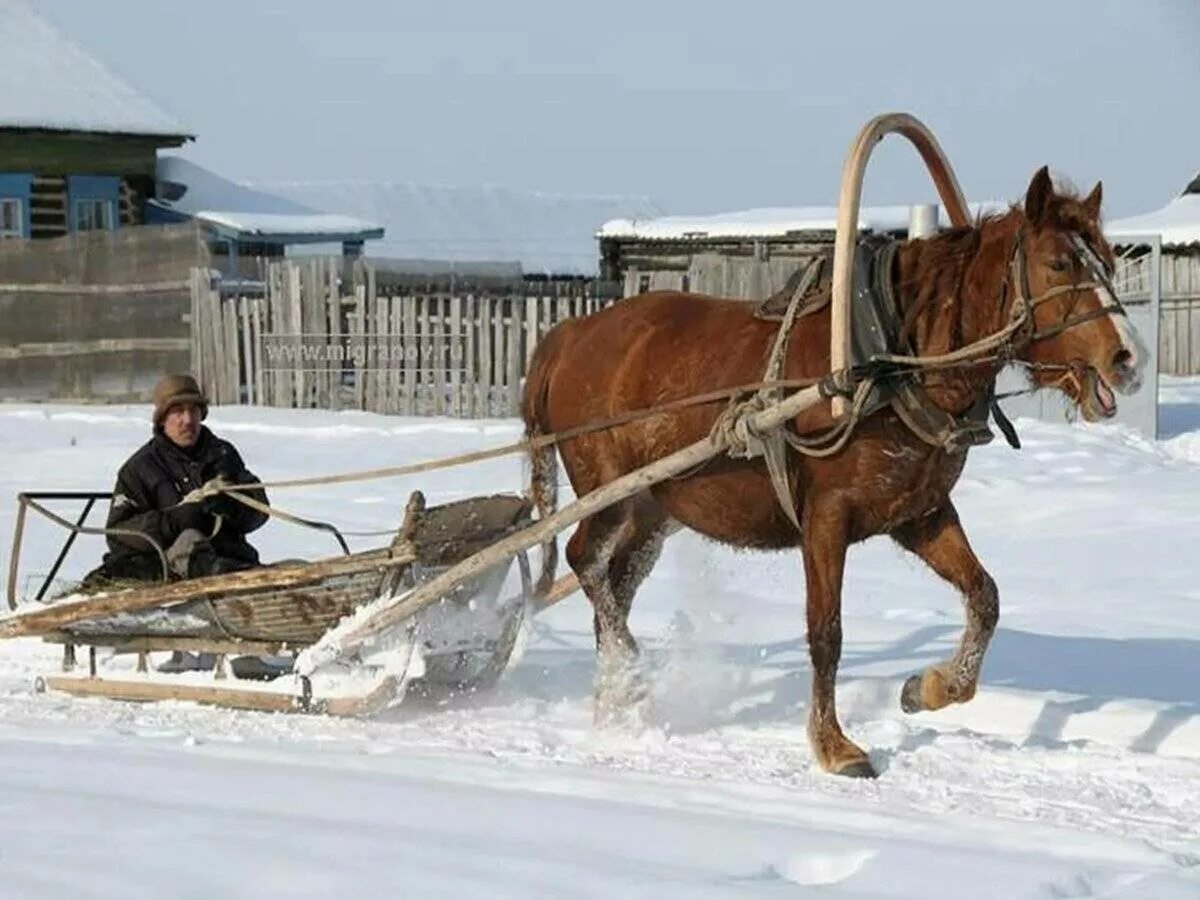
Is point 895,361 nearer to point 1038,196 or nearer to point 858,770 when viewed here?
point 1038,196

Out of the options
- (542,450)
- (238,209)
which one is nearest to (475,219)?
(238,209)

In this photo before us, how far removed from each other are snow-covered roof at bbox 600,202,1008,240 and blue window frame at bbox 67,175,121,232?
28.7 ft

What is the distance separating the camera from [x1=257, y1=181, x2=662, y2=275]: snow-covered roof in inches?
2336

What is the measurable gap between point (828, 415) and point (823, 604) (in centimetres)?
66

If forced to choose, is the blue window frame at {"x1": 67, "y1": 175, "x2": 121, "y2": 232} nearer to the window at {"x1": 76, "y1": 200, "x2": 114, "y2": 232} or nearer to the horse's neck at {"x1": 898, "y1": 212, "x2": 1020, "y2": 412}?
the window at {"x1": 76, "y1": 200, "x2": 114, "y2": 232}

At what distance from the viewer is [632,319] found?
8234 mm

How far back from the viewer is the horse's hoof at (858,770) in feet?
21.9

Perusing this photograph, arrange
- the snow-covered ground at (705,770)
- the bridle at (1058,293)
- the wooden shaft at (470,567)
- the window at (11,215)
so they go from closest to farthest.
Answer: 1. the snow-covered ground at (705,770)
2. the bridle at (1058,293)
3. the wooden shaft at (470,567)
4. the window at (11,215)

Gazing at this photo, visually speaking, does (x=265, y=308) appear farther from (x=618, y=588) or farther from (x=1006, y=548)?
(x=618, y=588)

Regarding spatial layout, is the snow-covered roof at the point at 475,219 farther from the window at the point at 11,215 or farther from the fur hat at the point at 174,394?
the fur hat at the point at 174,394

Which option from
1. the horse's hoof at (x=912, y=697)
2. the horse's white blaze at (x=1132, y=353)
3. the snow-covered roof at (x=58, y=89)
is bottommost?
the horse's hoof at (x=912, y=697)

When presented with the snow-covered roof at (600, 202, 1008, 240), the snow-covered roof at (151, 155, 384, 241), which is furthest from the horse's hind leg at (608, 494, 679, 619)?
the snow-covered roof at (151, 155, 384, 241)

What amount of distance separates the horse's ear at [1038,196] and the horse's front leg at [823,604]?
3.90 ft

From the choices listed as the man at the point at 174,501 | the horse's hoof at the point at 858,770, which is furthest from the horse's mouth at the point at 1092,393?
the man at the point at 174,501
